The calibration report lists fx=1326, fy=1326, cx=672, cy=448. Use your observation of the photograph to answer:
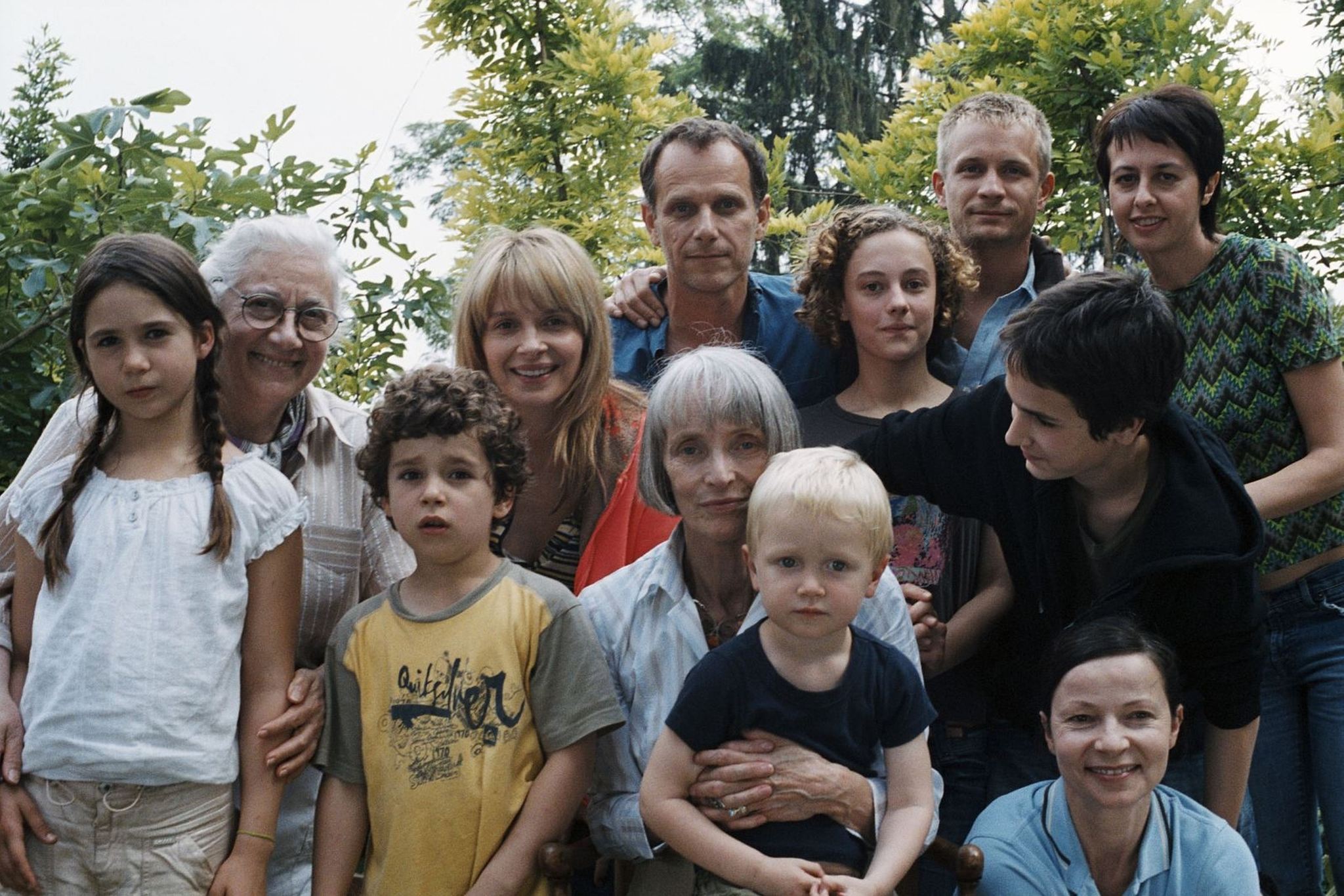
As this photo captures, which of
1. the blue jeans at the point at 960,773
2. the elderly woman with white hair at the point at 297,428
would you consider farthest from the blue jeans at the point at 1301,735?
the elderly woman with white hair at the point at 297,428

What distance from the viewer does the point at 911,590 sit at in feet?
9.82

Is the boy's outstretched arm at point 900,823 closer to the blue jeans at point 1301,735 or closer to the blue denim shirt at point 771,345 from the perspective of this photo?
the blue jeans at point 1301,735

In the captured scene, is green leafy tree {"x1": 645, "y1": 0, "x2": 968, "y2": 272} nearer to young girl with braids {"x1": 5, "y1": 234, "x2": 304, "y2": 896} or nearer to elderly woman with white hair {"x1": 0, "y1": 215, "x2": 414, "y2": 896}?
elderly woman with white hair {"x1": 0, "y1": 215, "x2": 414, "y2": 896}

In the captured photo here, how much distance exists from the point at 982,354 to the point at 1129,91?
1.73 meters

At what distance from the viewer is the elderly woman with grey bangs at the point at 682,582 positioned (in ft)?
8.85

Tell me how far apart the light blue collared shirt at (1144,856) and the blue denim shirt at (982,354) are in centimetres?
115

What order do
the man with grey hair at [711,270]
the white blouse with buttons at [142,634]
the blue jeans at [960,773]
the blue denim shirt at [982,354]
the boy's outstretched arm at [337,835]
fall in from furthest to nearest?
the man with grey hair at [711,270] < the blue denim shirt at [982,354] < the blue jeans at [960,773] < the boy's outstretched arm at [337,835] < the white blouse with buttons at [142,634]

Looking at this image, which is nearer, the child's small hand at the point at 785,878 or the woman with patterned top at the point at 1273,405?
the child's small hand at the point at 785,878

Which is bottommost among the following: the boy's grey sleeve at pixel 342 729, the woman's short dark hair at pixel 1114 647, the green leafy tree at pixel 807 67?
the boy's grey sleeve at pixel 342 729

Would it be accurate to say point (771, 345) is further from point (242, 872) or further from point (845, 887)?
point (242, 872)

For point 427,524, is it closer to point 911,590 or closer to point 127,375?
point 127,375

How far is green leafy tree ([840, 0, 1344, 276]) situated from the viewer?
4.52m

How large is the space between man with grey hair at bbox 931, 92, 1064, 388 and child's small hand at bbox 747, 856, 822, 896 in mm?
1622

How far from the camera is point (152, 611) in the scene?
2.57 m
